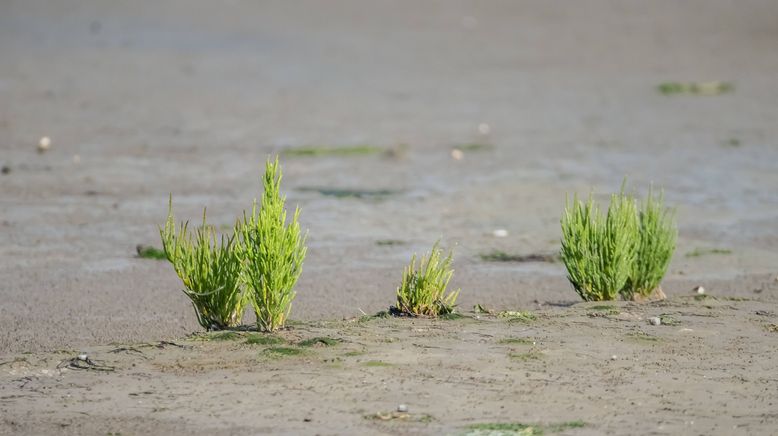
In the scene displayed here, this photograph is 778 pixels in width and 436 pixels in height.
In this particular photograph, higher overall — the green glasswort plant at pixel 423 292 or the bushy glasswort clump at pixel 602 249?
the bushy glasswort clump at pixel 602 249

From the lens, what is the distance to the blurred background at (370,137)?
1020cm

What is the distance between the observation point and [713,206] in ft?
43.7

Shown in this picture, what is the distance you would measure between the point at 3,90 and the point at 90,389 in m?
14.0

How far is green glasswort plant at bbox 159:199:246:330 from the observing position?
7.54 metres

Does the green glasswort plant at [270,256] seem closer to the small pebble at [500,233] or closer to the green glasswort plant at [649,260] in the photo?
the green glasswort plant at [649,260]

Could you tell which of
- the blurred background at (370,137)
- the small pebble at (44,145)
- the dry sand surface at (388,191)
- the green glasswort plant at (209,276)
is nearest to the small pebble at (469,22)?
the dry sand surface at (388,191)

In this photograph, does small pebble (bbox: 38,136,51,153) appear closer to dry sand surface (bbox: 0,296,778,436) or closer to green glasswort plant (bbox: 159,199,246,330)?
green glasswort plant (bbox: 159,199,246,330)

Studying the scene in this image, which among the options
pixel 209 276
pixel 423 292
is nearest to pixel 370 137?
pixel 423 292

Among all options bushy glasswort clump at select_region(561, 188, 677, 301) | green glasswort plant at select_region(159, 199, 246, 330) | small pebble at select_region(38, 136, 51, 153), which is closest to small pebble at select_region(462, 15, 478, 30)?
small pebble at select_region(38, 136, 51, 153)

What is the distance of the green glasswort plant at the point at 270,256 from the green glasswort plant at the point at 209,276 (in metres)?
0.18

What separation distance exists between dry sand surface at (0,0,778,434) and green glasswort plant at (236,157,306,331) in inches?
11.8

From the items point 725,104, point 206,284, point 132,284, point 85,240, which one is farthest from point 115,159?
point 725,104

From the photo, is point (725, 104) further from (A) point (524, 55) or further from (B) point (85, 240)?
(B) point (85, 240)

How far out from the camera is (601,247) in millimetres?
8461
